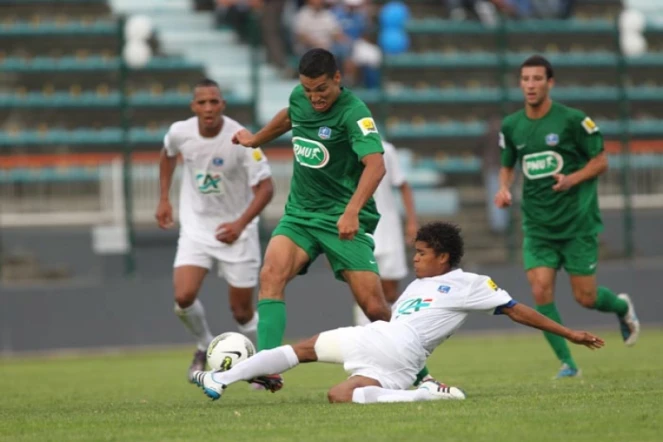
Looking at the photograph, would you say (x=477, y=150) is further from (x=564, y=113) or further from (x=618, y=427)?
(x=618, y=427)

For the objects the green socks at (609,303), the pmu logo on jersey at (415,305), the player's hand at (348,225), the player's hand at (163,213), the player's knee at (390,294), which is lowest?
the player's knee at (390,294)

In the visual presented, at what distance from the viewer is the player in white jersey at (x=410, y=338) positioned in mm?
8484

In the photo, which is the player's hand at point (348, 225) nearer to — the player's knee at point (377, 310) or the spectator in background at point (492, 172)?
the player's knee at point (377, 310)

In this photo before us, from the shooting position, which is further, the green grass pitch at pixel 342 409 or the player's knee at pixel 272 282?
the player's knee at pixel 272 282

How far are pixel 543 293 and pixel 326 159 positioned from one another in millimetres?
3042

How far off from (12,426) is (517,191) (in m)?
12.7

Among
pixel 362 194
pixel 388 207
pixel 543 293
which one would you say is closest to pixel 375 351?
pixel 362 194

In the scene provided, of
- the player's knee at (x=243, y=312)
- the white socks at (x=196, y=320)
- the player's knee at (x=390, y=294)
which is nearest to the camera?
the white socks at (x=196, y=320)

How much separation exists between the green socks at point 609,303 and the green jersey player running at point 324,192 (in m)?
3.08

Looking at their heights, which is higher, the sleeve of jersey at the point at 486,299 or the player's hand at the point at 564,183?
the player's hand at the point at 564,183

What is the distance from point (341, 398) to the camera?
8547 mm

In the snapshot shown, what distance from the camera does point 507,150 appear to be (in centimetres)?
1199

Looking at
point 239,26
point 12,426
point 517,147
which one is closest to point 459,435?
point 12,426

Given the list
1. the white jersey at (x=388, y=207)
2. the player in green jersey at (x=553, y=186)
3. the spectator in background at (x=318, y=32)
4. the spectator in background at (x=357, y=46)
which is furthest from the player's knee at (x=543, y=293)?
the spectator in background at (x=318, y=32)
